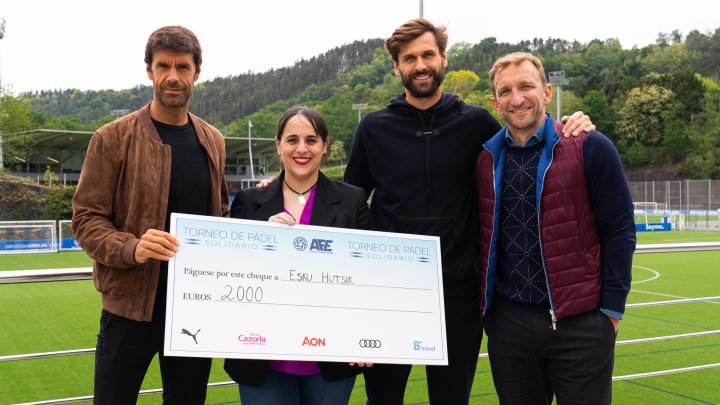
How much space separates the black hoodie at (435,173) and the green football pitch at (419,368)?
2518 mm

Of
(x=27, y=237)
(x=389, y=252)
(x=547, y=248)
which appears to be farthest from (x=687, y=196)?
(x=389, y=252)

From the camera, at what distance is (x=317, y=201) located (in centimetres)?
243

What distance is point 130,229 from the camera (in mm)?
2391

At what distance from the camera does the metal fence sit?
40.1 meters

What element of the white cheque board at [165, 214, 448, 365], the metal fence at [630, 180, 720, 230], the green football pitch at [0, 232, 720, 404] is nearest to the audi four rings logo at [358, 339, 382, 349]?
the white cheque board at [165, 214, 448, 365]

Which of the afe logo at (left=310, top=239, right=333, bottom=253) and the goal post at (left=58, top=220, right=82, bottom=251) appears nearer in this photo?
the afe logo at (left=310, top=239, right=333, bottom=253)

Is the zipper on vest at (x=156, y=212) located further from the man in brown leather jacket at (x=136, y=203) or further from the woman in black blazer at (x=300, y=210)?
the woman in black blazer at (x=300, y=210)

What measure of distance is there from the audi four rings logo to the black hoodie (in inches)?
19.1

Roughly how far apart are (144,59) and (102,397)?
130 cm

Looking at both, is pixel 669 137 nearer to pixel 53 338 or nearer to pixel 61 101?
pixel 53 338

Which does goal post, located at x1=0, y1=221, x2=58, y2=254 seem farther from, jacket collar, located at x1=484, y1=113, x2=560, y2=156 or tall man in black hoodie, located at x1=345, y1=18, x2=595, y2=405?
jacket collar, located at x1=484, y1=113, x2=560, y2=156

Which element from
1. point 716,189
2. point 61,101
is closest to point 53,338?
point 716,189

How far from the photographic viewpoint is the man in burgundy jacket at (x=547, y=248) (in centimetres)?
236

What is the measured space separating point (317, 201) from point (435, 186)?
566 mm
